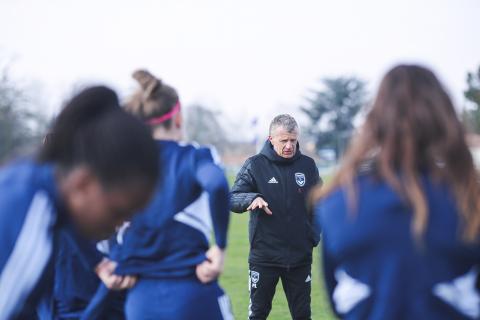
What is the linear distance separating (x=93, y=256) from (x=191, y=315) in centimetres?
65

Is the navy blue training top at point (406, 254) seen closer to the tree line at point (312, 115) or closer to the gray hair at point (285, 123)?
the gray hair at point (285, 123)

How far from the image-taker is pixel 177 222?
151 inches

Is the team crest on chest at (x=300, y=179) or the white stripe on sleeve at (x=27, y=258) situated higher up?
the white stripe on sleeve at (x=27, y=258)

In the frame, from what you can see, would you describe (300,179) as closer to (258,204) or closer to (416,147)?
(258,204)

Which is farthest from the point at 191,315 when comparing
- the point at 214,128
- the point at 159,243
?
the point at 214,128

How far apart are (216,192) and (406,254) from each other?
61.6 inches

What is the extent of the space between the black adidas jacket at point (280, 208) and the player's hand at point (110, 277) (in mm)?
2741

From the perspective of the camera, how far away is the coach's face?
6.70m

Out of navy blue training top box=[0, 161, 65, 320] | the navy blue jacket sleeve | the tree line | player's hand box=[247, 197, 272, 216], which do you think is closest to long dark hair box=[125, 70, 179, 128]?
the navy blue jacket sleeve

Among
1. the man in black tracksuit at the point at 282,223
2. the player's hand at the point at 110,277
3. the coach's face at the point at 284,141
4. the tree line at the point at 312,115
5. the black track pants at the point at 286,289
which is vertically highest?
the coach's face at the point at 284,141

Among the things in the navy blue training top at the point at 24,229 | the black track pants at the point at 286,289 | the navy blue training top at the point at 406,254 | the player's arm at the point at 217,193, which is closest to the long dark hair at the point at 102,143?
the navy blue training top at the point at 24,229

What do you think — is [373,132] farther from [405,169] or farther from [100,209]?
[100,209]

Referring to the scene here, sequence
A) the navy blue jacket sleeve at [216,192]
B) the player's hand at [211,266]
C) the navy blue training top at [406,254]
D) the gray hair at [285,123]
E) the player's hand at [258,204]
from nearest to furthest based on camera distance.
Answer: the navy blue training top at [406,254] < the navy blue jacket sleeve at [216,192] < the player's hand at [211,266] < the player's hand at [258,204] < the gray hair at [285,123]

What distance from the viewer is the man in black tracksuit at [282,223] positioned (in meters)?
6.70
